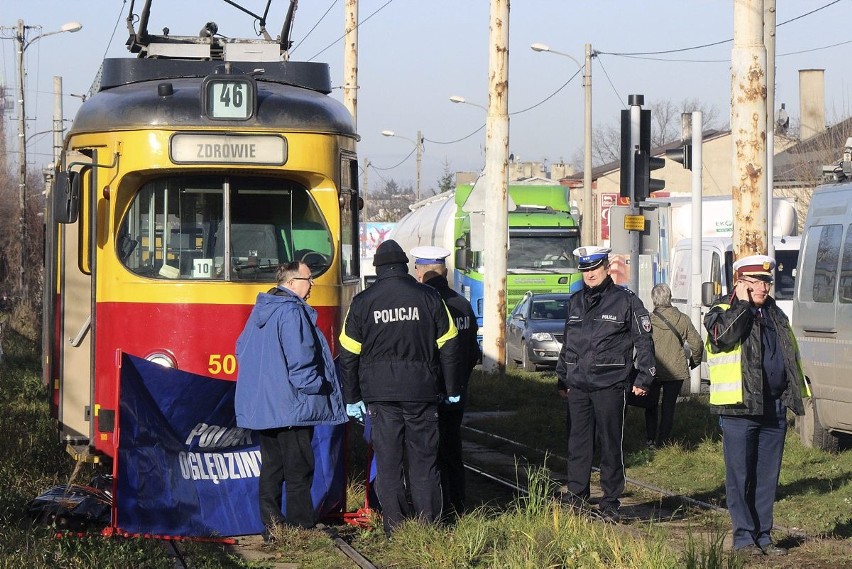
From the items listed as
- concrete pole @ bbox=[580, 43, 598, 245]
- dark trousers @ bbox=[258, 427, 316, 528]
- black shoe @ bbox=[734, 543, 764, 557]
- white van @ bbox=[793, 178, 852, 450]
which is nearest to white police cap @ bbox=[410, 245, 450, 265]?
dark trousers @ bbox=[258, 427, 316, 528]

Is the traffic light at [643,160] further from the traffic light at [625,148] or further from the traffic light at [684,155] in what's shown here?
the traffic light at [684,155]

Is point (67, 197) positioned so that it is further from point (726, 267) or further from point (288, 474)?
point (726, 267)

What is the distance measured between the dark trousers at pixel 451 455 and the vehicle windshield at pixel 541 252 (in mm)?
19757

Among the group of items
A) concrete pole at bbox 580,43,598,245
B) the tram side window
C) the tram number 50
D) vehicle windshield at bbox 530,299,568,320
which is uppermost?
concrete pole at bbox 580,43,598,245

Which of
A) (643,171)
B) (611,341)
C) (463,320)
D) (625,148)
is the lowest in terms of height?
(611,341)

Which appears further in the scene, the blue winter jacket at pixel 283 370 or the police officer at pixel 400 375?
the blue winter jacket at pixel 283 370

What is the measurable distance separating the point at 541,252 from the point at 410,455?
21084 millimetres

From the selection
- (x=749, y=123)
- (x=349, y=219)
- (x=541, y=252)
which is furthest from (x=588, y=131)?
(x=349, y=219)

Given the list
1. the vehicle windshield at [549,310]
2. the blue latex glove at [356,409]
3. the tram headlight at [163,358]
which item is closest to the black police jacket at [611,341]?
the blue latex glove at [356,409]

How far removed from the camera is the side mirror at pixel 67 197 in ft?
32.7

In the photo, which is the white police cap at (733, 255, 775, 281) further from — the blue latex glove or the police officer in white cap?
the blue latex glove

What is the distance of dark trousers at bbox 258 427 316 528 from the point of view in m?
8.95

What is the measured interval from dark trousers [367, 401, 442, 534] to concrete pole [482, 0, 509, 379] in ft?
38.9

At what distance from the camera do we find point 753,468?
330 inches
